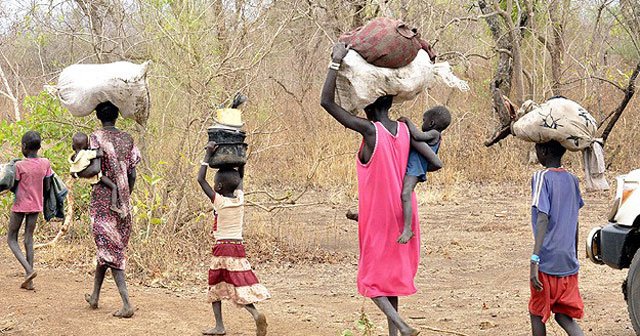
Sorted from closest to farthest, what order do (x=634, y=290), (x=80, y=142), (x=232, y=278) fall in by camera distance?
1. (x=634, y=290)
2. (x=232, y=278)
3. (x=80, y=142)

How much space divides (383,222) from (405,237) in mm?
157

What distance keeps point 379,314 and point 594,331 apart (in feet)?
5.57

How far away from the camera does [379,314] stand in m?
7.27

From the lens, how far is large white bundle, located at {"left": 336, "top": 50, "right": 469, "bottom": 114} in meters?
5.20

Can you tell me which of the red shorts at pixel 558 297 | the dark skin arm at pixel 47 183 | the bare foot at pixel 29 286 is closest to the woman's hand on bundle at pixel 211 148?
the red shorts at pixel 558 297

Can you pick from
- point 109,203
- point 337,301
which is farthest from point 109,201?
point 337,301

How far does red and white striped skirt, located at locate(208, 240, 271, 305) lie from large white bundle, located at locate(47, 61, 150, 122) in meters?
1.36

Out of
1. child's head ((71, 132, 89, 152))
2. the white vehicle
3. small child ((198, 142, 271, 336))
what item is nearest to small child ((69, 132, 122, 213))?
child's head ((71, 132, 89, 152))

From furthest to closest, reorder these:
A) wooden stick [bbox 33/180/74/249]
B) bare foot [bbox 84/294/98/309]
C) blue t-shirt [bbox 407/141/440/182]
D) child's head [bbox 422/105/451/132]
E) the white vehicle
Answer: wooden stick [bbox 33/180/74/249], bare foot [bbox 84/294/98/309], the white vehicle, child's head [bbox 422/105/451/132], blue t-shirt [bbox 407/141/440/182]

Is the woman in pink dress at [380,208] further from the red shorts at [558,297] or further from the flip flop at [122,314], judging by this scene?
the flip flop at [122,314]

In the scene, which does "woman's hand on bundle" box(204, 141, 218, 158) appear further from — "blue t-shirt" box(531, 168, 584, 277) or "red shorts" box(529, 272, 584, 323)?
"red shorts" box(529, 272, 584, 323)

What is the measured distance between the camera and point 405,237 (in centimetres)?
513

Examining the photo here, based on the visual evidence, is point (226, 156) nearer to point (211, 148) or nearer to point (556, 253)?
point (211, 148)

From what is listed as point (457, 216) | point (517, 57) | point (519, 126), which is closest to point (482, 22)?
point (517, 57)
